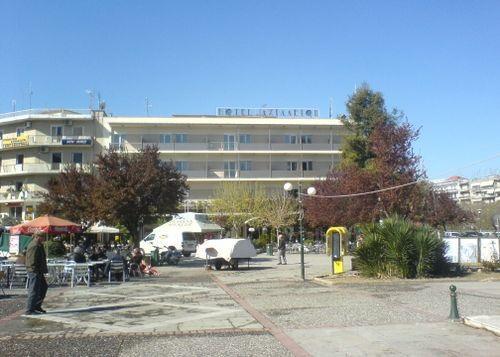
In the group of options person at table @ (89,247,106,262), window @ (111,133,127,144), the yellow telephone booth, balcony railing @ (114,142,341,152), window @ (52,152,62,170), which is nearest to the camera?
the yellow telephone booth

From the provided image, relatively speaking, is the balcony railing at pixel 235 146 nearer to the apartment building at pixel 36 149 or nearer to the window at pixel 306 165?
the window at pixel 306 165

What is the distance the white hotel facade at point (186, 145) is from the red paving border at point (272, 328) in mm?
50702

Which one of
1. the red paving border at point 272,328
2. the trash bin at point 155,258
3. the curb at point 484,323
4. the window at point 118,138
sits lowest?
the red paving border at point 272,328

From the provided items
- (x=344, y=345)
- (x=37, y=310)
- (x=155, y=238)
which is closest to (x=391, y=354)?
(x=344, y=345)

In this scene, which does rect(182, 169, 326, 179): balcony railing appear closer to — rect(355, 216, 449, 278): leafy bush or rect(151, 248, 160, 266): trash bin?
rect(151, 248, 160, 266): trash bin

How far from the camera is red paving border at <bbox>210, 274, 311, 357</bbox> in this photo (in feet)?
28.7

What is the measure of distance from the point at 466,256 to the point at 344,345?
18.2 metres

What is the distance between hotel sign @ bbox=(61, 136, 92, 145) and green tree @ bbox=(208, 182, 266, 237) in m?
16.4

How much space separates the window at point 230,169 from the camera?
6806 centimetres

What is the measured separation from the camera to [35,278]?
509 inches

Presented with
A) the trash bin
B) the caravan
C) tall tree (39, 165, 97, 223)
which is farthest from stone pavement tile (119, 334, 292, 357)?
the caravan

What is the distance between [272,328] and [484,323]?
12.7 ft

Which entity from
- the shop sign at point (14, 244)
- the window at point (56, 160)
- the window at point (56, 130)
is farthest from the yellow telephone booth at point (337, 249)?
the window at point (56, 130)

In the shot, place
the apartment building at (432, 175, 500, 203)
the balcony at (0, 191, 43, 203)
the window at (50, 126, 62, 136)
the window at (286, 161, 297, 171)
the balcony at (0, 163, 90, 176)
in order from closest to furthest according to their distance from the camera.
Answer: the balcony at (0, 191, 43, 203) → the balcony at (0, 163, 90, 176) → the window at (50, 126, 62, 136) → the window at (286, 161, 297, 171) → the apartment building at (432, 175, 500, 203)
